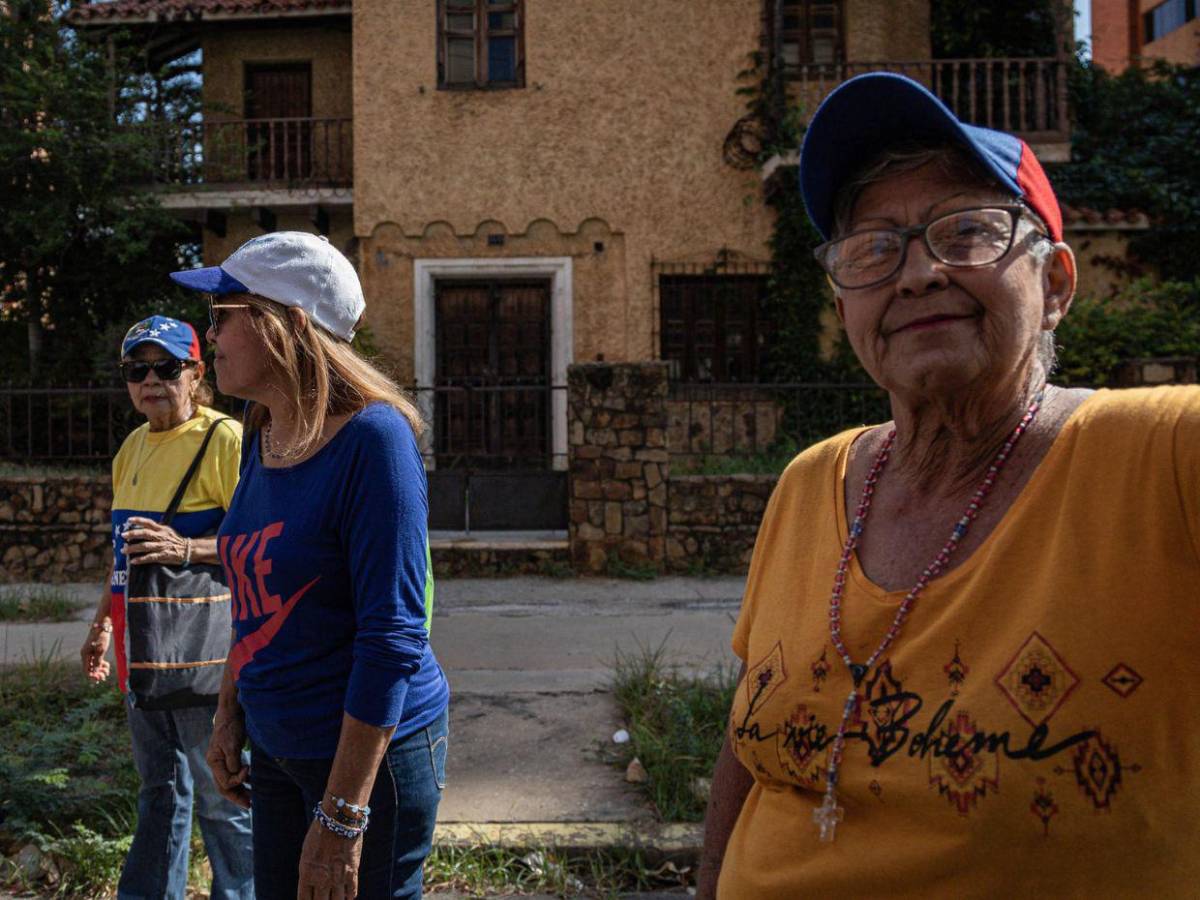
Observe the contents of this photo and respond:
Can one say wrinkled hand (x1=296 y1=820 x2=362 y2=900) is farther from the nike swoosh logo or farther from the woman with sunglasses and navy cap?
the woman with sunglasses and navy cap

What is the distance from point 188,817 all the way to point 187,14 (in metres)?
12.8

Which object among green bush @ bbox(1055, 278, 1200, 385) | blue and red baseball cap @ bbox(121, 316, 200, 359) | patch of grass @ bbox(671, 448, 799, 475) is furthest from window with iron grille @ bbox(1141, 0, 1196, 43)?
blue and red baseball cap @ bbox(121, 316, 200, 359)

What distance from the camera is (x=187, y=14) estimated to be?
13461 millimetres

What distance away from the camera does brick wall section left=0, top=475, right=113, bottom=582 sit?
31.4 ft

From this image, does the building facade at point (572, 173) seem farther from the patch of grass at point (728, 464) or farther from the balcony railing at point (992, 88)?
the patch of grass at point (728, 464)

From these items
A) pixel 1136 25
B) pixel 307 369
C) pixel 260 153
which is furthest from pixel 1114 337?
pixel 1136 25

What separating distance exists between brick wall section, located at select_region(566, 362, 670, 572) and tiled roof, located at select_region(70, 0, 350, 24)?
716 centimetres

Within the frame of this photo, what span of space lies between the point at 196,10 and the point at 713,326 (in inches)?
295

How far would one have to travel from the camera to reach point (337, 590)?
2107 millimetres

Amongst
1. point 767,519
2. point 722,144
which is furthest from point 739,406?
point 767,519

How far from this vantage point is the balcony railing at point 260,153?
1341 cm

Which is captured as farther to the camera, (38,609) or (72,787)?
(38,609)

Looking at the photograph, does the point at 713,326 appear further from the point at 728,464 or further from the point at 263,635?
the point at 263,635

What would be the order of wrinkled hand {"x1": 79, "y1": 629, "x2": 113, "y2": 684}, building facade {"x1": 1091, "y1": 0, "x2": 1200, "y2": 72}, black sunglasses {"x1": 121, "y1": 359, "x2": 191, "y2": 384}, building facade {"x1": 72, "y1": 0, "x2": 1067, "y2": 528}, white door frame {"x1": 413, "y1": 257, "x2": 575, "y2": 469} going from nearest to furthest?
black sunglasses {"x1": 121, "y1": 359, "x2": 191, "y2": 384} → wrinkled hand {"x1": 79, "y1": 629, "x2": 113, "y2": 684} → building facade {"x1": 72, "y1": 0, "x2": 1067, "y2": 528} → white door frame {"x1": 413, "y1": 257, "x2": 575, "y2": 469} → building facade {"x1": 1091, "y1": 0, "x2": 1200, "y2": 72}
